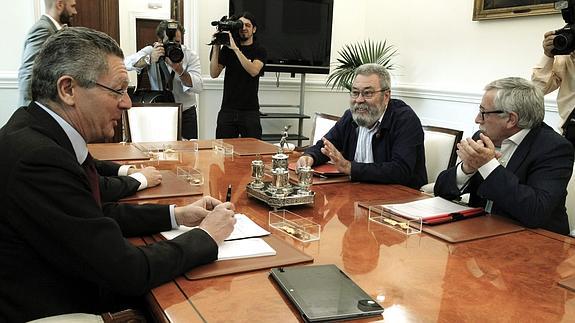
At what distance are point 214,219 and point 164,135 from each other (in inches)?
83.5

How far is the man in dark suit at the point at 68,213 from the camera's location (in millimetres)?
1017

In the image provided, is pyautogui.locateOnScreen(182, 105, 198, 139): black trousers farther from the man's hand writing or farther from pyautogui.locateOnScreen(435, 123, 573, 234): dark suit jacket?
the man's hand writing

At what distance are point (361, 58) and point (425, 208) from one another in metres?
3.25

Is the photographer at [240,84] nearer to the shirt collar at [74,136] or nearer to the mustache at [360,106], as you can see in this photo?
the mustache at [360,106]

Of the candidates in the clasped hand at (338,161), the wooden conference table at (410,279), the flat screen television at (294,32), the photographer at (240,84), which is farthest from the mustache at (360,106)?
the flat screen television at (294,32)

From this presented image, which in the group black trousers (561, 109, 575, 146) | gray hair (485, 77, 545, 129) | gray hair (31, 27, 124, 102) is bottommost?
black trousers (561, 109, 575, 146)

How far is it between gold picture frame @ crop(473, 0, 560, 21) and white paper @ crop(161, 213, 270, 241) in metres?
2.97

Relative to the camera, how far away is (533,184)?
1.70m

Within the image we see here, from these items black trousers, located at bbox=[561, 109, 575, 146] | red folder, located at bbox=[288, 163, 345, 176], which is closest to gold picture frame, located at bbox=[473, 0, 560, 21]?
black trousers, located at bbox=[561, 109, 575, 146]

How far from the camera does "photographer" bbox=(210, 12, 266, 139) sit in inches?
145

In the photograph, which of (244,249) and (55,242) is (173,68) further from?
(55,242)

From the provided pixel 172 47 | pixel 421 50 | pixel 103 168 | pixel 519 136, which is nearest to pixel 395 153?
pixel 519 136

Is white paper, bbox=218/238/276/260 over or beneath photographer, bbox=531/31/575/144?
beneath

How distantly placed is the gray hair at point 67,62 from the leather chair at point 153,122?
2.02 metres
